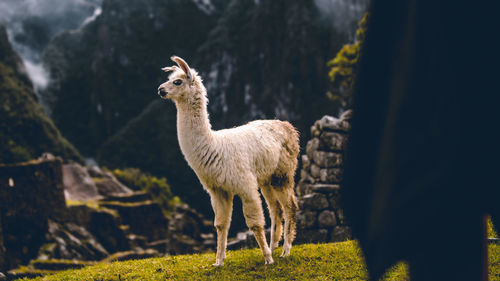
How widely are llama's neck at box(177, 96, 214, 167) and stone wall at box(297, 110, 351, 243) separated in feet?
14.2

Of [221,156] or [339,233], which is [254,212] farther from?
[339,233]

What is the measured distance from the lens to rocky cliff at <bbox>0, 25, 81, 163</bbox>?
50.6 m

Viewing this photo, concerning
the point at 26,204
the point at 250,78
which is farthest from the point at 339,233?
the point at 250,78

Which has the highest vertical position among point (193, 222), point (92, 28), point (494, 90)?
point (92, 28)

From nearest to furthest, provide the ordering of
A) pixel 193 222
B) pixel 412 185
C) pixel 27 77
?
→ pixel 412 185, pixel 193 222, pixel 27 77

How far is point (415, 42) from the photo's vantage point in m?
1.06

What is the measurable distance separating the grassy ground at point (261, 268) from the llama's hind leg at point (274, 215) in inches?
7.4

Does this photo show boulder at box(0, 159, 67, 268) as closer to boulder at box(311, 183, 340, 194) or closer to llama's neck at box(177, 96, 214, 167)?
boulder at box(311, 183, 340, 194)

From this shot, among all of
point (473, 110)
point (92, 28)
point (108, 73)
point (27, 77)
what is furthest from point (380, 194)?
point (92, 28)

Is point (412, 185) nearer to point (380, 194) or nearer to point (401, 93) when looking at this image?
point (380, 194)

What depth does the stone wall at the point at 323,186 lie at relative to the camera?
8797 mm

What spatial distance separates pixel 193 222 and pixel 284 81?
52166 mm

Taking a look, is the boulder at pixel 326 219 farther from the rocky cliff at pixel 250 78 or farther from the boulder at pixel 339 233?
the rocky cliff at pixel 250 78

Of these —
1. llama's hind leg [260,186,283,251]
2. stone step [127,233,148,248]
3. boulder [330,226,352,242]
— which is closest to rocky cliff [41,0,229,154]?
stone step [127,233,148,248]
